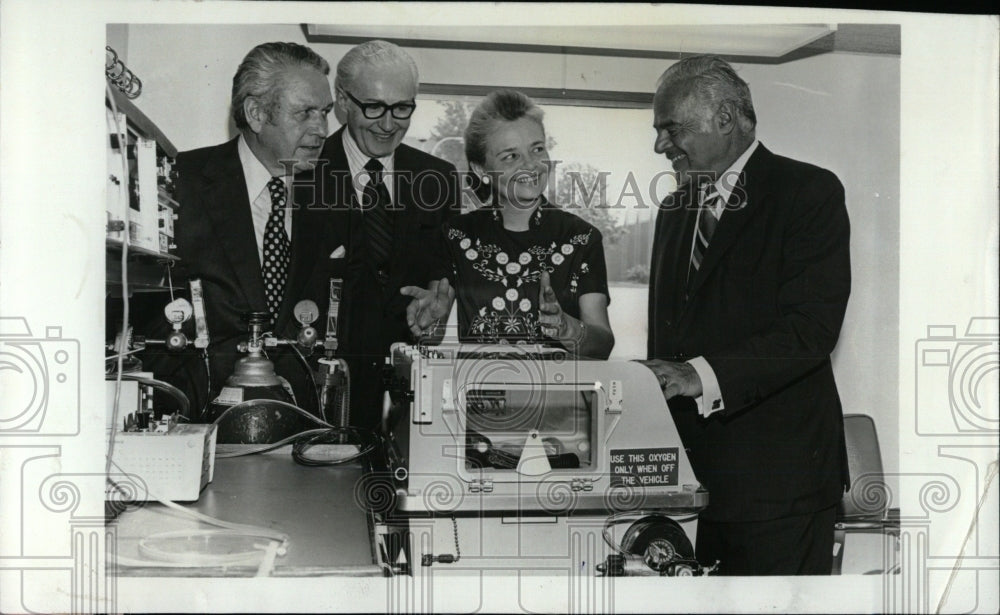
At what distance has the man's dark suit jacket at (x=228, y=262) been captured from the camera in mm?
2115

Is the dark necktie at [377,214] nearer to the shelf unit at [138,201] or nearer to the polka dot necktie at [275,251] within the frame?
the polka dot necktie at [275,251]

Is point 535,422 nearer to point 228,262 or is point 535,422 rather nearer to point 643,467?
point 643,467

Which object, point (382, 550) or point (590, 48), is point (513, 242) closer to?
point (590, 48)

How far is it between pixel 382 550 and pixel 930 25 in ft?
6.42

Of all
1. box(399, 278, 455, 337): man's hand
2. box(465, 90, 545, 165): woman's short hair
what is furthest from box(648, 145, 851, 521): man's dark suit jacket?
box(399, 278, 455, 337): man's hand

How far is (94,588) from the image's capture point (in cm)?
205

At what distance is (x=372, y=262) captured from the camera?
7.06ft

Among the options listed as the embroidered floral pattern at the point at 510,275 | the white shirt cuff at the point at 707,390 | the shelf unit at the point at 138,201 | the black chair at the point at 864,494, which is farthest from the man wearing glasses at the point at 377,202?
the black chair at the point at 864,494
